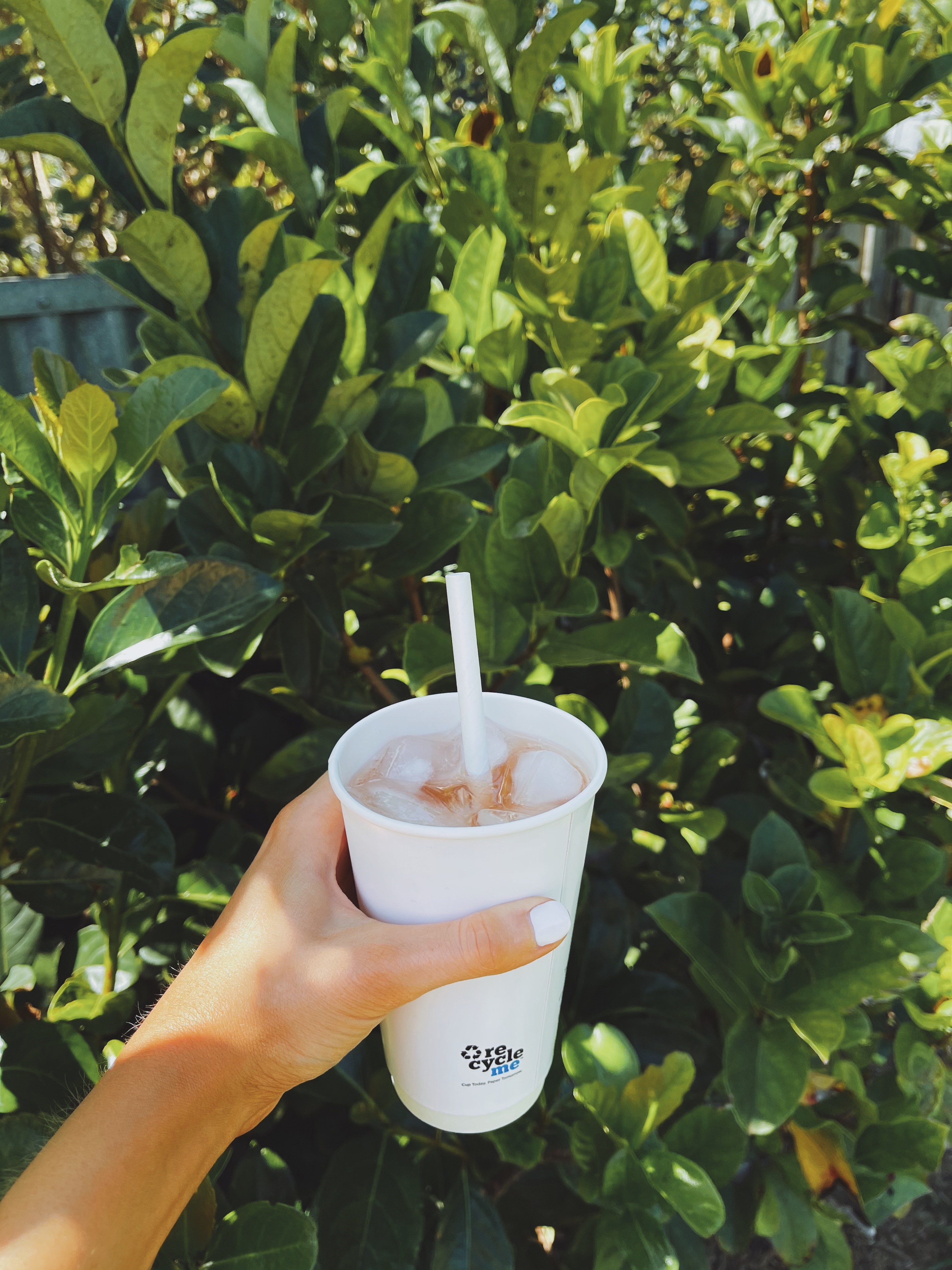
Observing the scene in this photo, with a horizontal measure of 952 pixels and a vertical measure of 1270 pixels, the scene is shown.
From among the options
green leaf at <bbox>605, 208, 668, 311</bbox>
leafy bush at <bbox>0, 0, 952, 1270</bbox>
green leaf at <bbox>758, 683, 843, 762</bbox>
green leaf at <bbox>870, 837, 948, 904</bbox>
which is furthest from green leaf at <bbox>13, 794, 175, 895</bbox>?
green leaf at <bbox>605, 208, 668, 311</bbox>

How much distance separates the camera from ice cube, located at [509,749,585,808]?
2.71 ft

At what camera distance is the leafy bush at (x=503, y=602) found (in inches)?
38.5

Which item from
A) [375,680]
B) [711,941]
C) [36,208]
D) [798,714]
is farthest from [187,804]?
[36,208]

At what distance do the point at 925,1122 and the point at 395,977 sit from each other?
3.09 feet

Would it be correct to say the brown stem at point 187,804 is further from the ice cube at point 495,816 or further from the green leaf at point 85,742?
the ice cube at point 495,816

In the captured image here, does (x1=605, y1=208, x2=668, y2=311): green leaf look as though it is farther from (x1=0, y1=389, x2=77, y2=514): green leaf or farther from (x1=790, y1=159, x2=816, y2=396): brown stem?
(x1=0, y1=389, x2=77, y2=514): green leaf

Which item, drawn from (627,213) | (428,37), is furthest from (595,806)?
(428,37)

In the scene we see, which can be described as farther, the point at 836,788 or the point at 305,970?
the point at 836,788

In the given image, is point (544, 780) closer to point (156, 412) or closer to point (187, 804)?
point (156, 412)

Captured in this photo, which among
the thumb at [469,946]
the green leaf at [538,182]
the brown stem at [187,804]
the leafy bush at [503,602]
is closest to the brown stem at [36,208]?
the leafy bush at [503,602]

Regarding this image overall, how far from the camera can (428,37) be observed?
1.52 m

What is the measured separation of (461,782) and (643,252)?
0.95 metres

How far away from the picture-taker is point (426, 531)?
115 centimetres

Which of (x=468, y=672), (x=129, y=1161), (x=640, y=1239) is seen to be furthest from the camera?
(x=640, y=1239)
